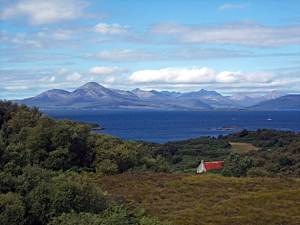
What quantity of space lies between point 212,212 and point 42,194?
8841mm

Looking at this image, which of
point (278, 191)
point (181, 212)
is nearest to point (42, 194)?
point (181, 212)

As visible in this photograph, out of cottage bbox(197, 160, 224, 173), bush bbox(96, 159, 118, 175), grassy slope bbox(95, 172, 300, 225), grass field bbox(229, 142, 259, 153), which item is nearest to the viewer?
A: grassy slope bbox(95, 172, 300, 225)

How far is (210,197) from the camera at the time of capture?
31.9m

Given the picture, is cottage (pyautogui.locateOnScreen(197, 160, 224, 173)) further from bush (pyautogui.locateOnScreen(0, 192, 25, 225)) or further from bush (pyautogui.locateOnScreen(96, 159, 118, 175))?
bush (pyautogui.locateOnScreen(0, 192, 25, 225))

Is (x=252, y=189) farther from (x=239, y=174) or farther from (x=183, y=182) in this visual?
(x=239, y=174)

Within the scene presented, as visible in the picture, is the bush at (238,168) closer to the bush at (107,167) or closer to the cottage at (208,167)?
the cottage at (208,167)

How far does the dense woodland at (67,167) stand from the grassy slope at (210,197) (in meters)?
1.92

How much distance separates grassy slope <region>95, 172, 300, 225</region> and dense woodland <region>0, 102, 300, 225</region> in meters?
1.92

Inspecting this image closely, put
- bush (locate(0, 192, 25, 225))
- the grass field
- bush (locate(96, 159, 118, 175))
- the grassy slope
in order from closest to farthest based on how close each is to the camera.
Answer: bush (locate(0, 192, 25, 225)) < the grassy slope < bush (locate(96, 159, 118, 175)) < the grass field

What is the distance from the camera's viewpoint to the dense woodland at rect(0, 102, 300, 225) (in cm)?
2208

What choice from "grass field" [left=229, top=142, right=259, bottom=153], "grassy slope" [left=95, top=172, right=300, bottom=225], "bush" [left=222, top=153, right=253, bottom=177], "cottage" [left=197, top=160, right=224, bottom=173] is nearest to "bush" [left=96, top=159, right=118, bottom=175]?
"grassy slope" [left=95, top=172, right=300, bottom=225]

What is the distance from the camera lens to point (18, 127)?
1784 inches

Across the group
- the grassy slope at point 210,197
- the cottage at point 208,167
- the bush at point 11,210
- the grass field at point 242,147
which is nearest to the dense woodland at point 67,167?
the bush at point 11,210

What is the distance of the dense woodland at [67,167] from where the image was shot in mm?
22078
